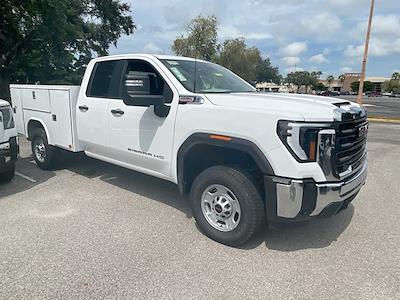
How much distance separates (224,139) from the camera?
331cm

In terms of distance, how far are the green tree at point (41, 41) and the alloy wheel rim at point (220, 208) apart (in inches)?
502

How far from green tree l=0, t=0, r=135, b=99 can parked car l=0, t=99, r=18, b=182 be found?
977 centimetres

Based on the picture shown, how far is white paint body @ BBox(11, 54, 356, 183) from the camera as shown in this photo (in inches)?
118

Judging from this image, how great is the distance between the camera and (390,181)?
588 centimetres

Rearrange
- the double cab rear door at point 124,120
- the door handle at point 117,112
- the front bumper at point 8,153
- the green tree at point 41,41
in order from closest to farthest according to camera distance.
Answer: the double cab rear door at point 124,120, the door handle at point 117,112, the front bumper at point 8,153, the green tree at point 41,41

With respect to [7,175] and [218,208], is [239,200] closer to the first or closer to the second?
[218,208]

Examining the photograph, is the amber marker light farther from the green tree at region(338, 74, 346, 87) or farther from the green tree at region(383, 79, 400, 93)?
the green tree at region(338, 74, 346, 87)

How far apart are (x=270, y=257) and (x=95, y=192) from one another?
2992 millimetres

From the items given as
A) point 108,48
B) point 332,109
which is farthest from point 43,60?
point 332,109

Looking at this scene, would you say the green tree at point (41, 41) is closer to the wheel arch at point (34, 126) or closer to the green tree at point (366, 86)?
the wheel arch at point (34, 126)

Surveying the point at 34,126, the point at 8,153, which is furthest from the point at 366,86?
the point at 8,153

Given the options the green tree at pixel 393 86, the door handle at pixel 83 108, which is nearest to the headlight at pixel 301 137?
the door handle at pixel 83 108

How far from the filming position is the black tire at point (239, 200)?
322 cm

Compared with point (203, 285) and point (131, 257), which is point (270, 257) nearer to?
point (203, 285)
